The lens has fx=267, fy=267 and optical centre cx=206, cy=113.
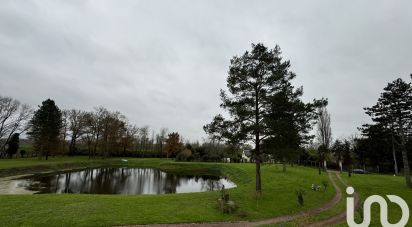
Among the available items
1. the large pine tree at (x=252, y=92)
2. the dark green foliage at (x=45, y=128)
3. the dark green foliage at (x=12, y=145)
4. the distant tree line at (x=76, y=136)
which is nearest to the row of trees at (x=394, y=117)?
the large pine tree at (x=252, y=92)

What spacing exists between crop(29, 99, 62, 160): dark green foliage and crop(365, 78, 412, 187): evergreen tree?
6161cm

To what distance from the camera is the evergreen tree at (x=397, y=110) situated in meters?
29.5

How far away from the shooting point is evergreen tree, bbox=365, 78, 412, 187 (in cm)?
2947

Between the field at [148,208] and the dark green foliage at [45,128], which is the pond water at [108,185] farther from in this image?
the dark green foliage at [45,128]

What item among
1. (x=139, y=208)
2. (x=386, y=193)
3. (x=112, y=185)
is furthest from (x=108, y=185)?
(x=386, y=193)

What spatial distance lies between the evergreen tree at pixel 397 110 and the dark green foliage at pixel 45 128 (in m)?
61.6

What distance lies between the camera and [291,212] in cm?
1903

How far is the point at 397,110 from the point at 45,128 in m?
65.0

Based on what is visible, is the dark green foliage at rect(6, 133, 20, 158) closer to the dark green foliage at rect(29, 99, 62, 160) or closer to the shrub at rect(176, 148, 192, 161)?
the dark green foliage at rect(29, 99, 62, 160)

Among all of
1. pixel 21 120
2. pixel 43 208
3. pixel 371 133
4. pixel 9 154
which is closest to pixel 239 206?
pixel 43 208

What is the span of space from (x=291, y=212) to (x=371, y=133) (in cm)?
2016

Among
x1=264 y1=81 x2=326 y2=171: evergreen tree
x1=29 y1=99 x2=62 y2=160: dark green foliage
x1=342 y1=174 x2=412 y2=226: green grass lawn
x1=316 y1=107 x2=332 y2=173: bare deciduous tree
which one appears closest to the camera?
x1=342 y1=174 x2=412 y2=226: green grass lawn

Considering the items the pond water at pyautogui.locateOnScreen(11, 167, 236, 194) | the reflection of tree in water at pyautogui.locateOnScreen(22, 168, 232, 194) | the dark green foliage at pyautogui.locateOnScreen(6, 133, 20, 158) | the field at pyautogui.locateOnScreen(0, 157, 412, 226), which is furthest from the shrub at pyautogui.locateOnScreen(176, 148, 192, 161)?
the field at pyautogui.locateOnScreen(0, 157, 412, 226)

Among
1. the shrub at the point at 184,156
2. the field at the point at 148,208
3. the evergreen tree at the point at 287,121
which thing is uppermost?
the evergreen tree at the point at 287,121
